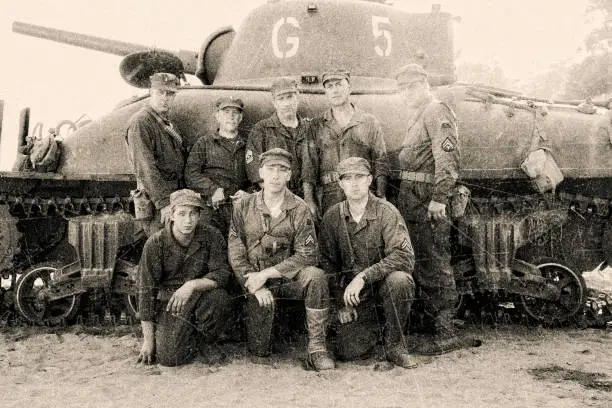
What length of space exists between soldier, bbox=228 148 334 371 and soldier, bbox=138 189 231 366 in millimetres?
197

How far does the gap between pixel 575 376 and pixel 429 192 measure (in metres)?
1.80

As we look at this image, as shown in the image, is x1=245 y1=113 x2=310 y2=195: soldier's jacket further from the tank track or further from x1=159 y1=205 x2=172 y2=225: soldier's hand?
the tank track

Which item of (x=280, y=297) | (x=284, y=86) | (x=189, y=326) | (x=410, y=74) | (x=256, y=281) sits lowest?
(x=189, y=326)

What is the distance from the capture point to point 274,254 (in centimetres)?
502

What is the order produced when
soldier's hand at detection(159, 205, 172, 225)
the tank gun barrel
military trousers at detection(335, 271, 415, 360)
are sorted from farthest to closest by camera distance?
the tank gun barrel → soldier's hand at detection(159, 205, 172, 225) → military trousers at detection(335, 271, 415, 360)


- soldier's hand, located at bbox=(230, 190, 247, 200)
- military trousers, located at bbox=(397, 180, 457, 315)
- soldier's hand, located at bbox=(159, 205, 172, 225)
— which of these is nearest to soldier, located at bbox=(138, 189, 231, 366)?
soldier's hand, located at bbox=(159, 205, 172, 225)

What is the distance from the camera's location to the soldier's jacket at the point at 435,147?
528 cm

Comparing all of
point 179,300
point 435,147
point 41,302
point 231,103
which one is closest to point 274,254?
point 179,300

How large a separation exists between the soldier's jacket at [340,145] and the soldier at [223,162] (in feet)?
2.05

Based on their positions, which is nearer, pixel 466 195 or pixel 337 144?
pixel 337 144

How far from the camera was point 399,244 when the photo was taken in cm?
491

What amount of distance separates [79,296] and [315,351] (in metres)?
2.80

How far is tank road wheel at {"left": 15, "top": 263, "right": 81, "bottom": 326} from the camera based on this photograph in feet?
21.0

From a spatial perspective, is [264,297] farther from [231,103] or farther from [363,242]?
[231,103]
